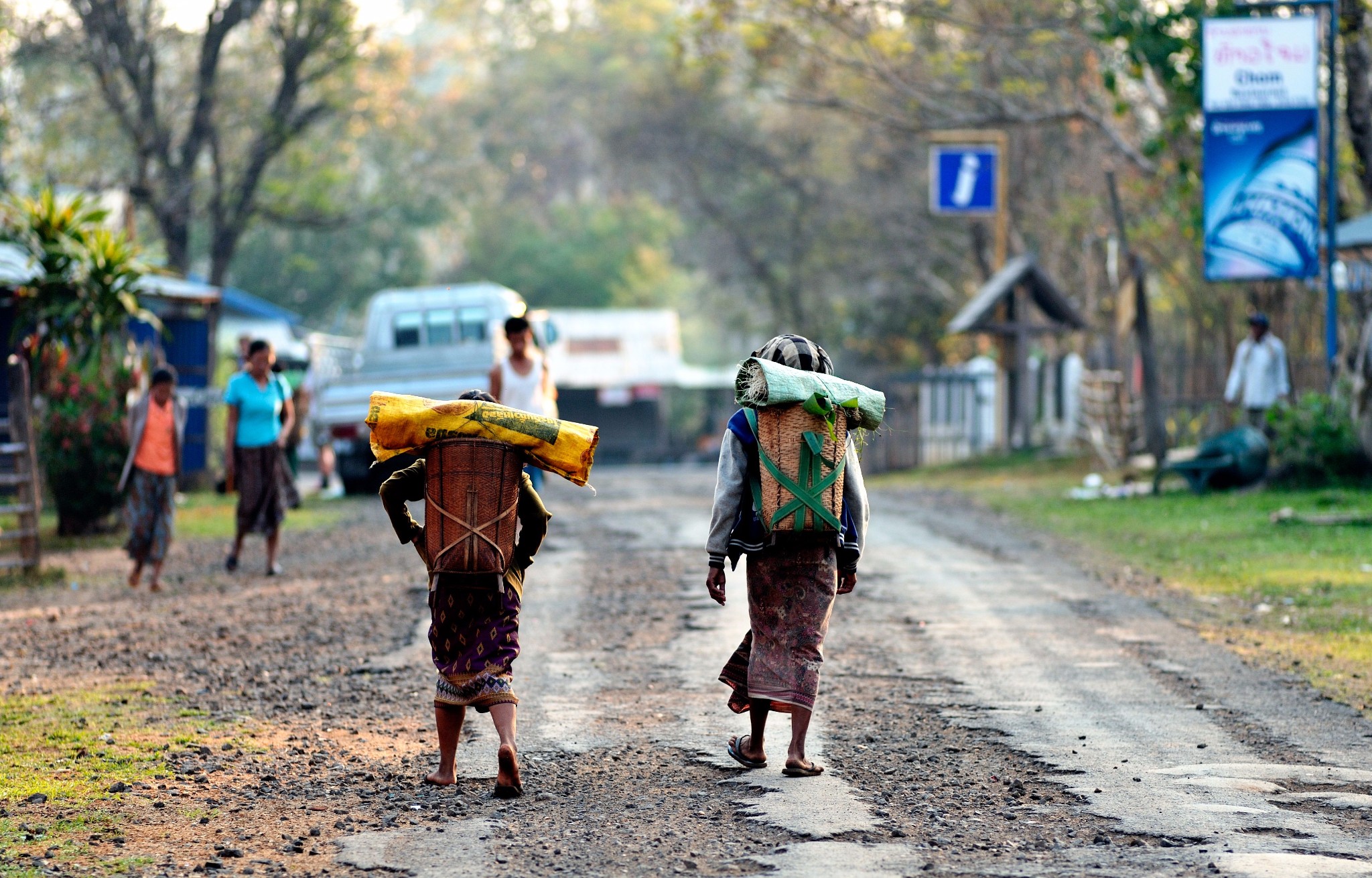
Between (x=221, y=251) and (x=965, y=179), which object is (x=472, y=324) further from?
(x=965, y=179)

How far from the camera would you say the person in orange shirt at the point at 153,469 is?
1209cm

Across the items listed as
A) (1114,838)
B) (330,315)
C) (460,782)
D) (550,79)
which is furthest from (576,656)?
(550,79)

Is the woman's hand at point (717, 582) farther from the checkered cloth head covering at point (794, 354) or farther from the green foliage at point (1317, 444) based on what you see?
the green foliage at point (1317, 444)

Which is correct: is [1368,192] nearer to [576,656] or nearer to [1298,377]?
[1298,377]

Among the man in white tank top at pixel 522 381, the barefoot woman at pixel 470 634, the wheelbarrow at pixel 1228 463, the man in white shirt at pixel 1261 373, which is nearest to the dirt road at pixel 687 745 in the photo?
the barefoot woman at pixel 470 634

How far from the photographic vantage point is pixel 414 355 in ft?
70.6

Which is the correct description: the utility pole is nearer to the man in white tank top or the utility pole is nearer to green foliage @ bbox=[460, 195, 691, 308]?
the man in white tank top

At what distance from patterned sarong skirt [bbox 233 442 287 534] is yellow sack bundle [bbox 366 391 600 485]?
6670mm

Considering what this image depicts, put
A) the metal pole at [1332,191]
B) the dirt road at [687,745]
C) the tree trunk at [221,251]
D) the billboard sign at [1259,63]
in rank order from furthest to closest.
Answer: the tree trunk at [221,251] → the billboard sign at [1259,63] → the metal pole at [1332,191] → the dirt road at [687,745]

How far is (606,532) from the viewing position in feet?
50.6

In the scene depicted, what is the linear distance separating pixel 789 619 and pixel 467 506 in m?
1.29

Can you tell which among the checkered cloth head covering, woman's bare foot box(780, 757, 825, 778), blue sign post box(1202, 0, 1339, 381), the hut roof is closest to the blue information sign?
the hut roof

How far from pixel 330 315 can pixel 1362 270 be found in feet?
118

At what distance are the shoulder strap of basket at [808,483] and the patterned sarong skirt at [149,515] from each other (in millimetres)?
7353
